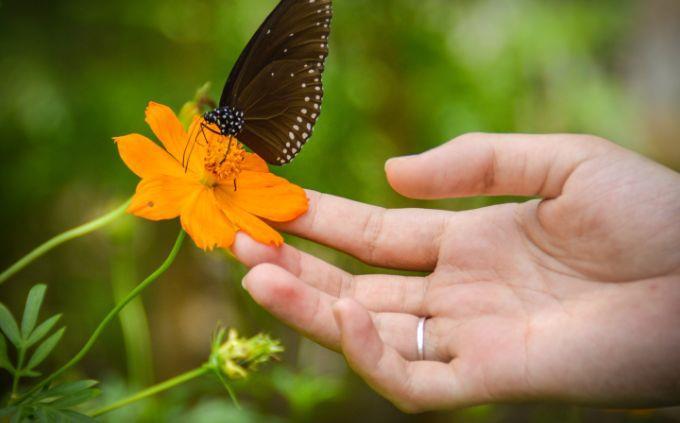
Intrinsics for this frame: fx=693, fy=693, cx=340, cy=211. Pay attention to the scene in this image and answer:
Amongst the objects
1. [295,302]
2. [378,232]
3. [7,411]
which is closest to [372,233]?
[378,232]

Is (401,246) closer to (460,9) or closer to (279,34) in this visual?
(279,34)

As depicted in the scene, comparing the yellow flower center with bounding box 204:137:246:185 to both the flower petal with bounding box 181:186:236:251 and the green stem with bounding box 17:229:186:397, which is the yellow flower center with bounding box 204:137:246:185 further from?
the green stem with bounding box 17:229:186:397

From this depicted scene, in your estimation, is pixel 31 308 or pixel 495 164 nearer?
pixel 31 308

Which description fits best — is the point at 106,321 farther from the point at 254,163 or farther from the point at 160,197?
the point at 254,163

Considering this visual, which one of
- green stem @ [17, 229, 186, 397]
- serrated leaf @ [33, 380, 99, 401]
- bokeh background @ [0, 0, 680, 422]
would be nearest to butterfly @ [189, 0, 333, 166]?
green stem @ [17, 229, 186, 397]

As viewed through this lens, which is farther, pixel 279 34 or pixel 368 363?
pixel 279 34

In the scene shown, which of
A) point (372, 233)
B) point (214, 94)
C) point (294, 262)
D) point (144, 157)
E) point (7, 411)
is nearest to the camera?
point (7, 411)

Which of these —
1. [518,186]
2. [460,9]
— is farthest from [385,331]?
[460,9]
